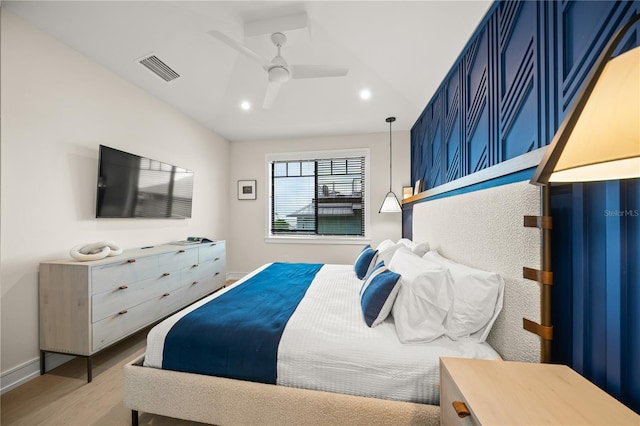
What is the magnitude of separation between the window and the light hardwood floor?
2.91 meters

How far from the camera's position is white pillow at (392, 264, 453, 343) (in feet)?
4.09

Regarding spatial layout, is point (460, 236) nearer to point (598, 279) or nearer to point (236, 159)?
point (598, 279)

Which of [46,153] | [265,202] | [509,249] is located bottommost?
[509,249]

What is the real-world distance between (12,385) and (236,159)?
3.72 metres

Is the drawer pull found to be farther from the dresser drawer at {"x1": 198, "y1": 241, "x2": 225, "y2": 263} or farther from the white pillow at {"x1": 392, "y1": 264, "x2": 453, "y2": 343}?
the dresser drawer at {"x1": 198, "y1": 241, "x2": 225, "y2": 263}

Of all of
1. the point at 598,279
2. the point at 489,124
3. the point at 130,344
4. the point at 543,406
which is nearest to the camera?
the point at 543,406

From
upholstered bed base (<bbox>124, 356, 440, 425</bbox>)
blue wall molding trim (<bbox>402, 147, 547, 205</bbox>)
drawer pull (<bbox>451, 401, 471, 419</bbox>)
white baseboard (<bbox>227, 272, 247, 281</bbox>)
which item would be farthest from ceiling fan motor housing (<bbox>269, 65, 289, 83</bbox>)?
white baseboard (<bbox>227, 272, 247, 281</bbox>)

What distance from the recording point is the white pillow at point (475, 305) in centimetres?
121

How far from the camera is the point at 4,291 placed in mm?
1688

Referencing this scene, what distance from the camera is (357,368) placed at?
1167 mm

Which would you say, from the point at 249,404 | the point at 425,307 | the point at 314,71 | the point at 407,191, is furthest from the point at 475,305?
the point at 407,191

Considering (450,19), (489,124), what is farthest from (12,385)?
(450,19)

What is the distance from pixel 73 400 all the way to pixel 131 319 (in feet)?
1.98
